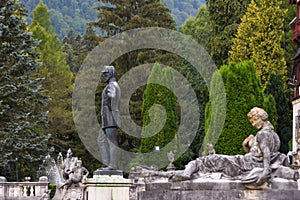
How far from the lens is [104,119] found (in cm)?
1616

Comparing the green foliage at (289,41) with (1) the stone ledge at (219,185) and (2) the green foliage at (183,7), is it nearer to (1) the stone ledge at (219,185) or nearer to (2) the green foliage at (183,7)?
(1) the stone ledge at (219,185)

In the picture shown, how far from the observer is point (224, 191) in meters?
10.2

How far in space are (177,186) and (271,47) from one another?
32480 millimetres

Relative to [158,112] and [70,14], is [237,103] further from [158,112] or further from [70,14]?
[70,14]

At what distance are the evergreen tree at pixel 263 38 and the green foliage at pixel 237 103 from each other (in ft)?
19.6

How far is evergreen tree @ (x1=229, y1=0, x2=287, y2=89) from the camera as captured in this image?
139 ft

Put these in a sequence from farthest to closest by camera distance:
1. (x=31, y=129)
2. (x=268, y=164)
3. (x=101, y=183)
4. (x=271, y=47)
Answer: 1. (x=271, y=47)
2. (x=31, y=129)
3. (x=101, y=183)
4. (x=268, y=164)

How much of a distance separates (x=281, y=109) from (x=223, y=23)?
8.28m

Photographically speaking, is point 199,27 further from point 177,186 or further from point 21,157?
point 177,186

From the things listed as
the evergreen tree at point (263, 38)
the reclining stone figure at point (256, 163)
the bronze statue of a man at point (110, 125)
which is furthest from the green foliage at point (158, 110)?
the reclining stone figure at point (256, 163)

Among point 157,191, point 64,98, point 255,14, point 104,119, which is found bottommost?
point 157,191

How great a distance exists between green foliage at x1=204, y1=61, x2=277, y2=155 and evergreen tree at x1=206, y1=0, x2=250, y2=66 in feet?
31.9

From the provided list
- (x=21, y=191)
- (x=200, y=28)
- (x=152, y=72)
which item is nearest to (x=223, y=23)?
(x=152, y=72)

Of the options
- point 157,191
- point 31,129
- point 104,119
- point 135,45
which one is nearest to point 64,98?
point 135,45
